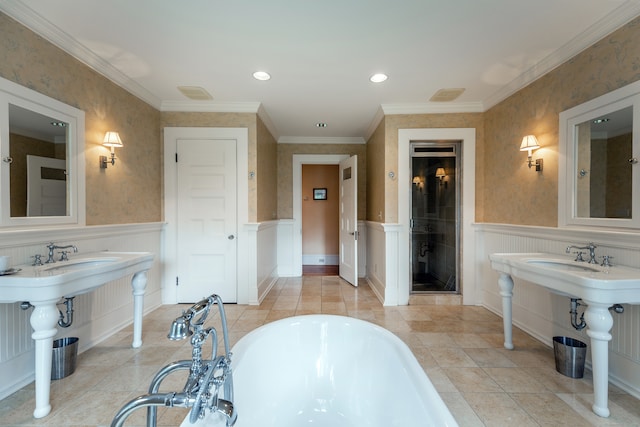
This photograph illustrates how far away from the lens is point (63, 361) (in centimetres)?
201

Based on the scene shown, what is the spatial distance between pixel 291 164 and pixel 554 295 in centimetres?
399

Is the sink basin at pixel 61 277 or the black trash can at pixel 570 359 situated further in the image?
the black trash can at pixel 570 359

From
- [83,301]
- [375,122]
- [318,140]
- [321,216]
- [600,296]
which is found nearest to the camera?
[600,296]

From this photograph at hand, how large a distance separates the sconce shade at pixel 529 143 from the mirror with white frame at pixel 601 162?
224 mm

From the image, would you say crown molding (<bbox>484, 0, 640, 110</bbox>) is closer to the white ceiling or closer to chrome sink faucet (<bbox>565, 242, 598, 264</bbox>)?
the white ceiling

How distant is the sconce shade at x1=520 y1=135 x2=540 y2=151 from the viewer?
2627mm

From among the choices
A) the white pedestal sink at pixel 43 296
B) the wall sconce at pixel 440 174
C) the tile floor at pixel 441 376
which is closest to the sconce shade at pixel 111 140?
the white pedestal sink at pixel 43 296

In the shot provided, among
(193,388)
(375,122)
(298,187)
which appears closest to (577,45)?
(375,122)

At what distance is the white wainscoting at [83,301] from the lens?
183 centimetres

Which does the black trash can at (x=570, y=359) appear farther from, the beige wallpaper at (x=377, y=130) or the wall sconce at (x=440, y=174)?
the wall sconce at (x=440, y=174)

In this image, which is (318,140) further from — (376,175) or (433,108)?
(433,108)

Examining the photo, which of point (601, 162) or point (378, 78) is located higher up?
point (378, 78)

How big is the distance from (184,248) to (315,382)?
8.02 feet

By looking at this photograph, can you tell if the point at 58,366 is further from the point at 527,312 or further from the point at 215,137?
the point at 527,312
